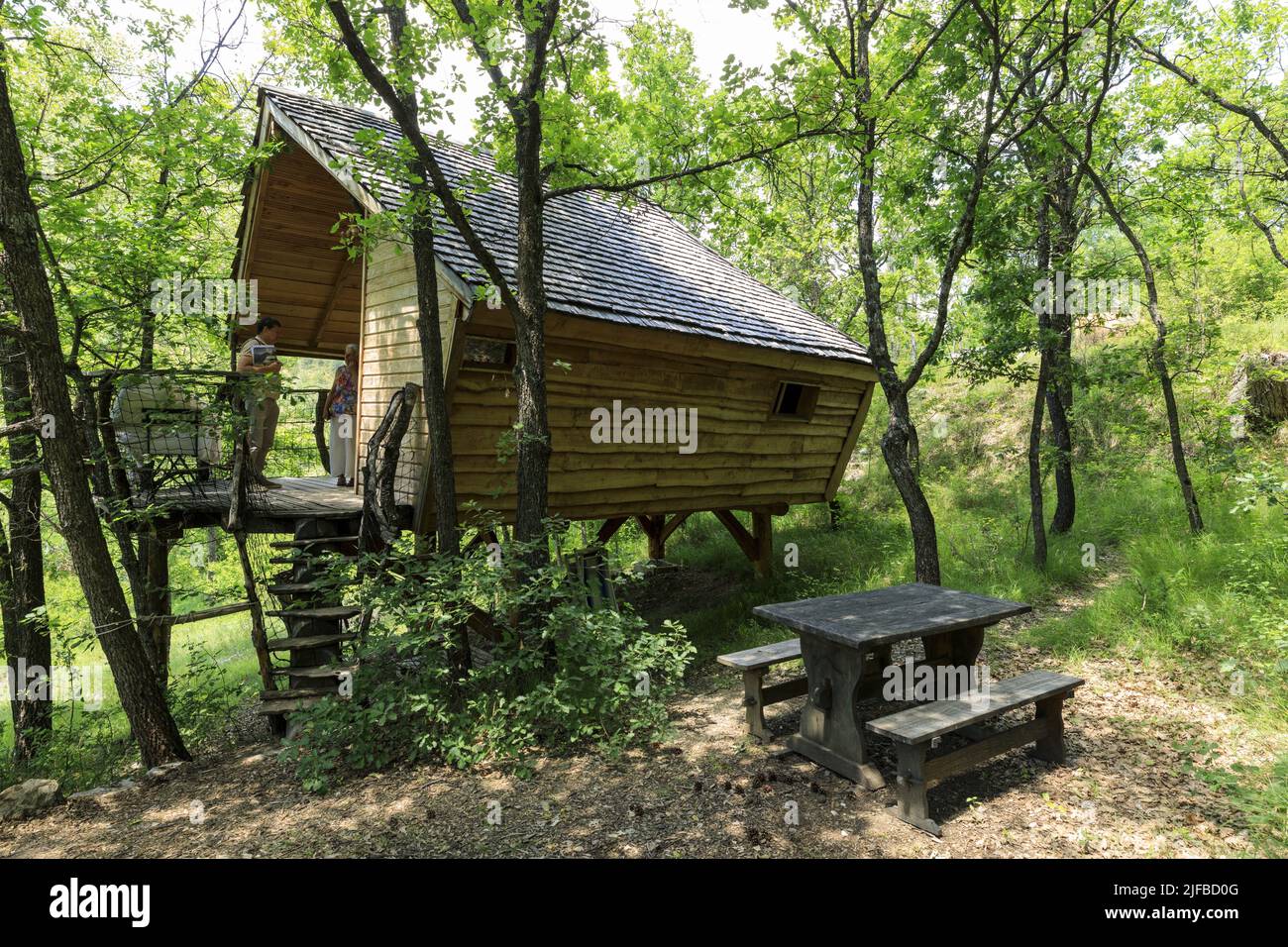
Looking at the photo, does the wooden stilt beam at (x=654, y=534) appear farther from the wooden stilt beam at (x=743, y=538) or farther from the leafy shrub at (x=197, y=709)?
the leafy shrub at (x=197, y=709)

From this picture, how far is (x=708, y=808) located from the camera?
3.76m

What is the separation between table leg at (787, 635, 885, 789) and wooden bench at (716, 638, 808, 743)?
13.7 inches

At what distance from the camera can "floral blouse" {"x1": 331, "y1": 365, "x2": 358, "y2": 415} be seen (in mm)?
8156

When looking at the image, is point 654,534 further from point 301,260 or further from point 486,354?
point 301,260

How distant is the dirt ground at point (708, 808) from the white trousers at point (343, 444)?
4247 millimetres

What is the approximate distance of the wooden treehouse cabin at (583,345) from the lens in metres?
6.12

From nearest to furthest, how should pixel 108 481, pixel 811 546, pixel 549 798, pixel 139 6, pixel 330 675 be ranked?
pixel 549 798 → pixel 330 675 → pixel 108 481 → pixel 139 6 → pixel 811 546

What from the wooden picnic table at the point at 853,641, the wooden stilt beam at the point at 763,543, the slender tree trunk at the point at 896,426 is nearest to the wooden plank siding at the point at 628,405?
the wooden stilt beam at the point at 763,543

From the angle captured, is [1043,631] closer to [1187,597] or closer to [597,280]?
[1187,597]

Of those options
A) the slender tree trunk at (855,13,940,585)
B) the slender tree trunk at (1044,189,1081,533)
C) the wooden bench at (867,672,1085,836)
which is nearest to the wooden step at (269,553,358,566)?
→ the wooden bench at (867,672,1085,836)

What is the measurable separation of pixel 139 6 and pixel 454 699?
9.41 m

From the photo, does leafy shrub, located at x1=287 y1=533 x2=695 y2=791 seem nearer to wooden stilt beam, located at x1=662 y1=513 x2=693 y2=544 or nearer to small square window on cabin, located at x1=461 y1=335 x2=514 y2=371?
small square window on cabin, located at x1=461 y1=335 x2=514 y2=371
